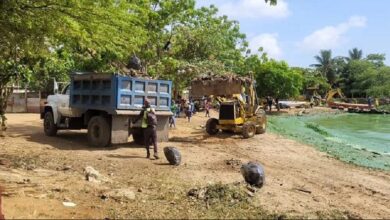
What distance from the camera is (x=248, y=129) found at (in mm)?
20438

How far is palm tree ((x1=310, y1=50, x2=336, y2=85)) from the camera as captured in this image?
307ft

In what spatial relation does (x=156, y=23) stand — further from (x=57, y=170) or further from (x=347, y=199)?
(x=347, y=199)

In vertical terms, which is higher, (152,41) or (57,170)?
(152,41)

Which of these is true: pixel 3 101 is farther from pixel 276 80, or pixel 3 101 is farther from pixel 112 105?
pixel 276 80

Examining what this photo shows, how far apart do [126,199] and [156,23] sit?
15704 mm

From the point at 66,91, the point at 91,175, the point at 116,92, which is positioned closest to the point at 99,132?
the point at 116,92

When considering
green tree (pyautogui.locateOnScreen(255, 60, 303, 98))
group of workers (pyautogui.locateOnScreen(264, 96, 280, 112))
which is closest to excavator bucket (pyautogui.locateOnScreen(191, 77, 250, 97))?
green tree (pyautogui.locateOnScreen(255, 60, 303, 98))

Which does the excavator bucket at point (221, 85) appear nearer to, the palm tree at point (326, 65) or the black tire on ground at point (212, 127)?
the black tire on ground at point (212, 127)

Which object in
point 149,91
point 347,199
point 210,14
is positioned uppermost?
point 210,14

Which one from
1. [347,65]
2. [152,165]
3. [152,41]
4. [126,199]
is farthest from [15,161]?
[347,65]

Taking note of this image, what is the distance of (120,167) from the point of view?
11.9 meters

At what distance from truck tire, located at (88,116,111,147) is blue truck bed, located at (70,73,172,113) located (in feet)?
1.30

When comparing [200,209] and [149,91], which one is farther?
[149,91]

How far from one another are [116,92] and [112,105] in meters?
0.40
